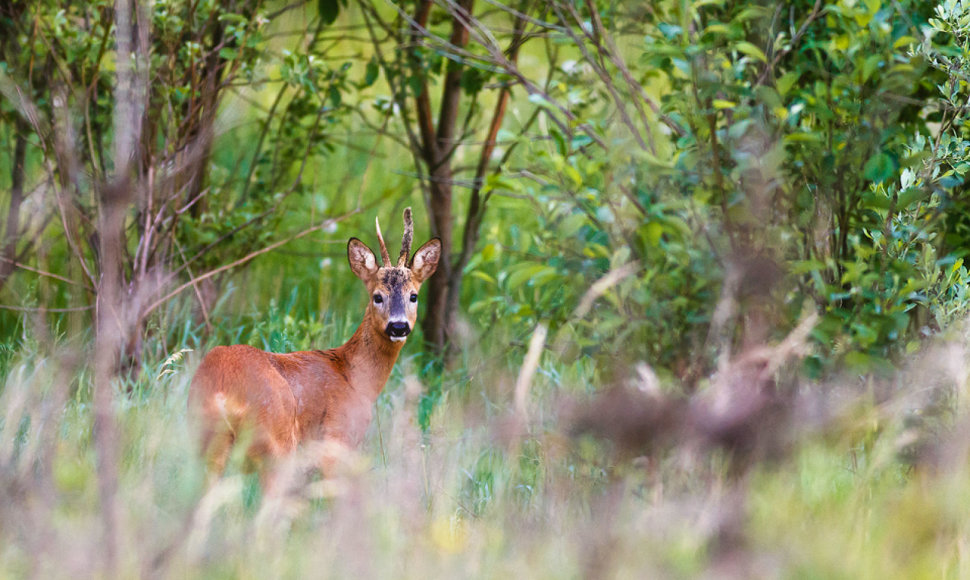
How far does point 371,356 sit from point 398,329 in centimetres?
33

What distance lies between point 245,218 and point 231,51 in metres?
0.95

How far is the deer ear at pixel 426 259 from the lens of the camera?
4992 mm

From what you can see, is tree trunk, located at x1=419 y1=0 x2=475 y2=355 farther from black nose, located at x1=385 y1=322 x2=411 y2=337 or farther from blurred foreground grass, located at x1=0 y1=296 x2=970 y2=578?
blurred foreground grass, located at x1=0 y1=296 x2=970 y2=578

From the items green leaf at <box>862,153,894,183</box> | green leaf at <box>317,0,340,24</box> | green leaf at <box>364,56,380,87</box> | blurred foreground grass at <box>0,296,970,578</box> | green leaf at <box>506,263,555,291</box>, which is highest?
green leaf at <box>317,0,340,24</box>

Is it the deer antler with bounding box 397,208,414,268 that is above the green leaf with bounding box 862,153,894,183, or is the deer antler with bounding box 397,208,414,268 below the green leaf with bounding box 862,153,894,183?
below

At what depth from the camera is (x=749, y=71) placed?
3994 mm

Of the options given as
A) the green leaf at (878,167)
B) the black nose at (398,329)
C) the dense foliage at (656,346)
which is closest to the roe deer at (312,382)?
the black nose at (398,329)

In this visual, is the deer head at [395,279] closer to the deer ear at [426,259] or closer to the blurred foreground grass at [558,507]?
the deer ear at [426,259]

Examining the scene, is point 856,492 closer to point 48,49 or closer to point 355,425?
point 355,425

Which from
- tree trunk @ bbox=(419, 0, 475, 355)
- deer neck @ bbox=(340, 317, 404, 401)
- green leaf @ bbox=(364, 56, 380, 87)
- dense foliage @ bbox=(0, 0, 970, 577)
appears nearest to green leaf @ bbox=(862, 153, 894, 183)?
dense foliage @ bbox=(0, 0, 970, 577)

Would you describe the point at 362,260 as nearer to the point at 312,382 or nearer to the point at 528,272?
the point at 312,382

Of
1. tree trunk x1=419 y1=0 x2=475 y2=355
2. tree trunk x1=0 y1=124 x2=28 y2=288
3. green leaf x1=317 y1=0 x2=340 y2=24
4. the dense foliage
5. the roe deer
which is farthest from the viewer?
tree trunk x1=419 y1=0 x2=475 y2=355

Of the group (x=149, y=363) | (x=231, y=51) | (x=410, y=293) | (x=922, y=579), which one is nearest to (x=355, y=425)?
(x=410, y=293)

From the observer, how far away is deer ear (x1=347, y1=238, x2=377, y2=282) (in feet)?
16.2
